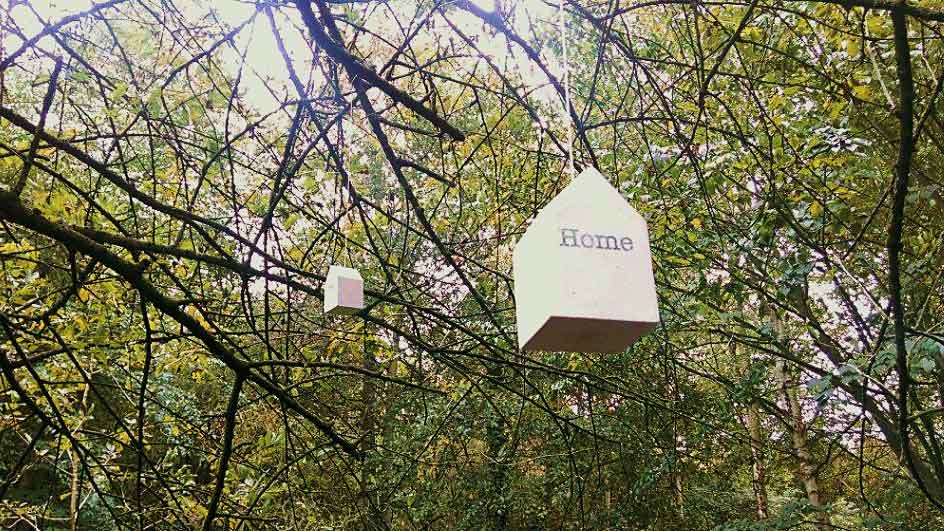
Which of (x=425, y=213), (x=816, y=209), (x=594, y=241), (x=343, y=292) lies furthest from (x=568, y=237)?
(x=425, y=213)

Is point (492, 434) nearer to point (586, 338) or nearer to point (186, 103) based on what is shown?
point (186, 103)

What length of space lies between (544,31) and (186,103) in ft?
5.57

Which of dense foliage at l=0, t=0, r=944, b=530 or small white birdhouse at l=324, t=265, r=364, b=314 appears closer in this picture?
small white birdhouse at l=324, t=265, r=364, b=314

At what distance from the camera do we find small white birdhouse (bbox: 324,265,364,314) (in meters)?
1.20

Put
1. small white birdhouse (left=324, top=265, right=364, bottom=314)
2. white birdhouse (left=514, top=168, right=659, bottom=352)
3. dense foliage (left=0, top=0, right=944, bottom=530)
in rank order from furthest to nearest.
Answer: dense foliage (left=0, top=0, right=944, bottom=530), small white birdhouse (left=324, top=265, right=364, bottom=314), white birdhouse (left=514, top=168, right=659, bottom=352)

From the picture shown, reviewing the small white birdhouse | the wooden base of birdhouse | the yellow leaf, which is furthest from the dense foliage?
the wooden base of birdhouse

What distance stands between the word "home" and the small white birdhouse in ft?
1.65

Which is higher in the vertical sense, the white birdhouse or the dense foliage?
the dense foliage

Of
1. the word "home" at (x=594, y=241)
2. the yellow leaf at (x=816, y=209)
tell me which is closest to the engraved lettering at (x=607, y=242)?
the word "home" at (x=594, y=241)

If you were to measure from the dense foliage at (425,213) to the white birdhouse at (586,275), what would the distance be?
104mm

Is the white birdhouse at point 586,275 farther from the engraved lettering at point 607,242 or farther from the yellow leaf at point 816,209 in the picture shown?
the yellow leaf at point 816,209

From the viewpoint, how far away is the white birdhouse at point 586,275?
0.77 meters

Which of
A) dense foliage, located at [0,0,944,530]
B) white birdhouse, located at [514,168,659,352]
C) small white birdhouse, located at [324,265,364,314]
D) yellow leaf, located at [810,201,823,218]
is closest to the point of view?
white birdhouse, located at [514,168,659,352]

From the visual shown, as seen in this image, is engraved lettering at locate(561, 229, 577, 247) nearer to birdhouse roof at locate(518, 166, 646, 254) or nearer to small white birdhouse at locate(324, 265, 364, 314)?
birdhouse roof at locate(518, 166, 646, 254)
